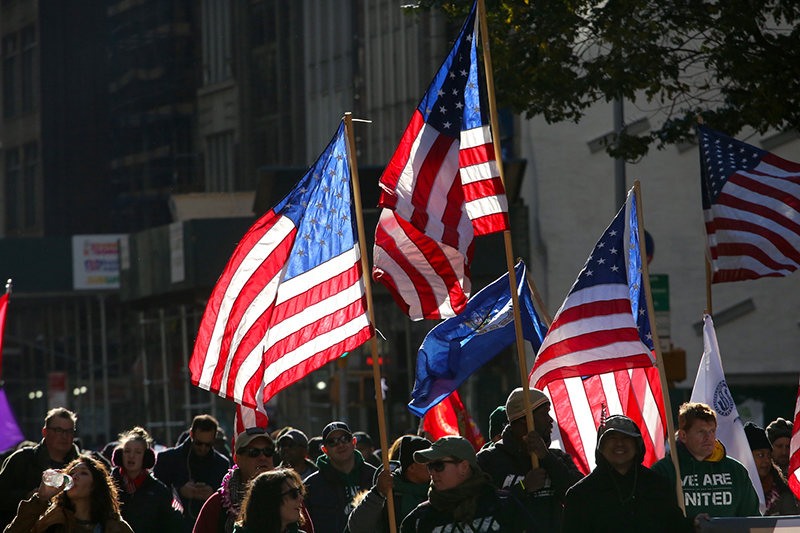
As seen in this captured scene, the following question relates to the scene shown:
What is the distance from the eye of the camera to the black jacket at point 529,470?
22.3 ft

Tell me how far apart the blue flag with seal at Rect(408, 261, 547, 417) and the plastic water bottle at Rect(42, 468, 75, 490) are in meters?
2.56

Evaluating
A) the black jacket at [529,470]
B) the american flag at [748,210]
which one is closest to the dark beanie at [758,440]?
the american flag at [748,210]

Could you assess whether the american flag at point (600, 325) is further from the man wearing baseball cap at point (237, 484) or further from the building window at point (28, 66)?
the building window at point (28, 66)

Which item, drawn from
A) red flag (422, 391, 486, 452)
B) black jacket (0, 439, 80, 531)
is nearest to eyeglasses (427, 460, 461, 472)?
black jacket (0, 439, 80, 531)

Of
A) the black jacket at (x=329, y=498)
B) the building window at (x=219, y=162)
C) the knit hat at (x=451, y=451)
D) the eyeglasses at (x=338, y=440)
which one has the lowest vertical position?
the black jacket at (x=329, y=498)

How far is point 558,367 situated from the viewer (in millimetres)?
7625

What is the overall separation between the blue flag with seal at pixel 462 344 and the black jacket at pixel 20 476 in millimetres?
2695

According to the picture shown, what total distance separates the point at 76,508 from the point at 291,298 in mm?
1961

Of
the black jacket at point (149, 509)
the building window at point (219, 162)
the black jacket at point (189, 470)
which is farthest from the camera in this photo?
the building window at point (219, 162)

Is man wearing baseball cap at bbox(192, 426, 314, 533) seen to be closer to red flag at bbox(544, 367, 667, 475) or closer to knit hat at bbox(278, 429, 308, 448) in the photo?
red flag at bbox(544, 367, 667, 475)

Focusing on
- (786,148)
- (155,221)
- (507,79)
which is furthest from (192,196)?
(507,79)

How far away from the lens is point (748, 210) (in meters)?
10.1

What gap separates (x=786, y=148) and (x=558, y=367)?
14077 millimetres

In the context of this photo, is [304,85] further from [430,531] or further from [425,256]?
[430,531]
